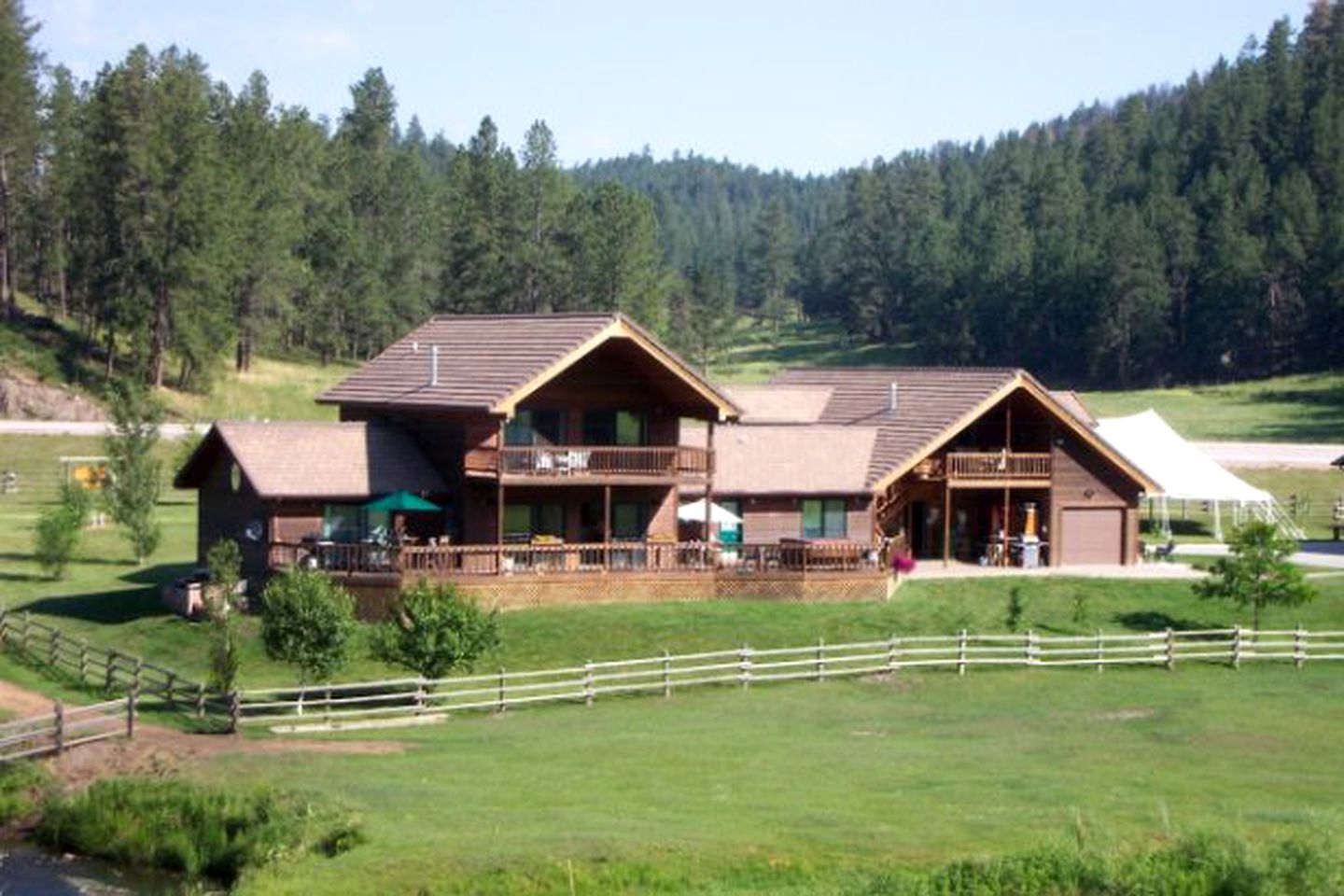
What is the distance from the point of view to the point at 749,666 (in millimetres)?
42156

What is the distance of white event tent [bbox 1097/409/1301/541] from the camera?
64.1m

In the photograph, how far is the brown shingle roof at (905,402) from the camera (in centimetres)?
5550

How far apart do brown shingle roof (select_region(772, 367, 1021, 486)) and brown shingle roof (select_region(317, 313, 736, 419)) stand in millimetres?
5706

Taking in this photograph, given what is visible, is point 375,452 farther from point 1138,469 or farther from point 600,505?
point 1138,469

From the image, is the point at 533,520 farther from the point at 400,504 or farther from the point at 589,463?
the point at 400,504

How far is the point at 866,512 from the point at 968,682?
12625 mm

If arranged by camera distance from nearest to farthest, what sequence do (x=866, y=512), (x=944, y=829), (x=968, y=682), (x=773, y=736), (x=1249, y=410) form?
(x=944, y=829) → (x=773, y=736) → (x=968, y=682) → (x=866, y=512) → (x=1249, y=410)

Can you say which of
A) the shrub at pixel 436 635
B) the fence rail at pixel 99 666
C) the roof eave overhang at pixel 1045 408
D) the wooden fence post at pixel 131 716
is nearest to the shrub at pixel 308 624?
the shrub at pixel 436 635

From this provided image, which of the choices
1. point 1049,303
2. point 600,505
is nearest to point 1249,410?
point 1049,303

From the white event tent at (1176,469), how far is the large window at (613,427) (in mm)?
15994

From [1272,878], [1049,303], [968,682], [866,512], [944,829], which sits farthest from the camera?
[1049,303]

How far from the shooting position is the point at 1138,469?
189ft

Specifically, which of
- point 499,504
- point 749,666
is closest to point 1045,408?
point 499,504

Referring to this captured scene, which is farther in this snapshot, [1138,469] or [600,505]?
[1138,469]
